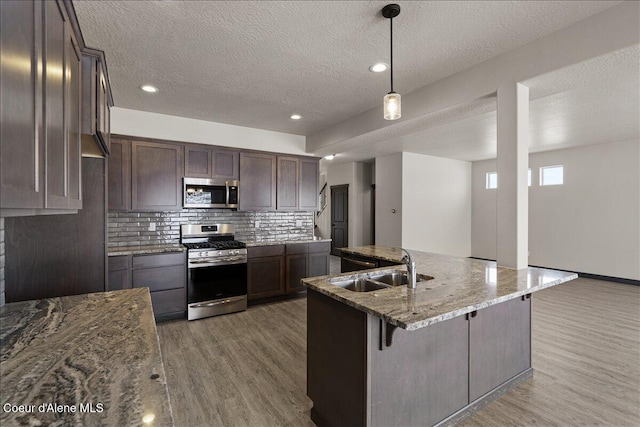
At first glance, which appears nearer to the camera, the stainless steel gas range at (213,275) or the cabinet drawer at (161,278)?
the cabinet drawer at (161,278)

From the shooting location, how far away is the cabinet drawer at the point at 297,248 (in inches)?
182

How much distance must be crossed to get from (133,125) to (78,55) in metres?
2.66

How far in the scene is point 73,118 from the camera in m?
1.35

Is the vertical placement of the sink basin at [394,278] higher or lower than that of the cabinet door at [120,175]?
lower

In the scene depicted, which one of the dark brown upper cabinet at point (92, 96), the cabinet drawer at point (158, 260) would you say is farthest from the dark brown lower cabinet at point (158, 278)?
the dark brown upper cabinet at point (92, 96)

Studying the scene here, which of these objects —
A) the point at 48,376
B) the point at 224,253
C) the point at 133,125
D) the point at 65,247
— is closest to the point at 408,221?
the point at 224,253

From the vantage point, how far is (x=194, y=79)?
9.98 ft

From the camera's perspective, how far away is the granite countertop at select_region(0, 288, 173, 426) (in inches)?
30.8

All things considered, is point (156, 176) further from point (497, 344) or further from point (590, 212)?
point (590, 212)

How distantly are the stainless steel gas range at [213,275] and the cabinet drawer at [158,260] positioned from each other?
120mm

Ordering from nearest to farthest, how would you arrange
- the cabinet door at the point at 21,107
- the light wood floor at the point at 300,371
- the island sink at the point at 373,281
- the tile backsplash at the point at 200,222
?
the cabinet door at the point at 21,107 → the light wood floor at the point at 300,371 → the island sink at the point at 373,281 → the tile backsplash at the point at 200,222

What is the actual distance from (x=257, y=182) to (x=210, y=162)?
0.73 meters

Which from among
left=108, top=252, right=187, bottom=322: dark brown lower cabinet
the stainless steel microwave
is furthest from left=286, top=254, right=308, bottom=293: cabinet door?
left=108, top=252, right=187, bottom=322: dark brown lower cabinet

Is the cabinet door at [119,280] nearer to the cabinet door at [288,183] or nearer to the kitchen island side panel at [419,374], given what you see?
the cabinet door at [288,183]
